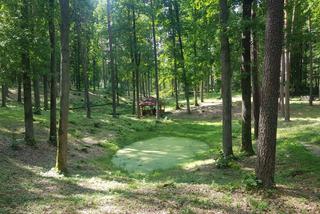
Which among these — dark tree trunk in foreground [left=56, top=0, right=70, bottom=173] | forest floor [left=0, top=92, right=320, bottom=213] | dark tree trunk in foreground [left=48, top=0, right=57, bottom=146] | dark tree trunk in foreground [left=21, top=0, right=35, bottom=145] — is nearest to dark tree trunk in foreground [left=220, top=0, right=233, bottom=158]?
forest floor [left=0, top=92, right=320, bottom=213]

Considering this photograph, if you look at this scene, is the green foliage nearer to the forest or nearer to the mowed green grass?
the forest

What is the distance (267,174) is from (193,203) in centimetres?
211

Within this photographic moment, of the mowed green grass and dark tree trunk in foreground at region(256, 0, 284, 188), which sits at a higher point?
dark tree trunk in foreground at region(256, 0, 284, 188)

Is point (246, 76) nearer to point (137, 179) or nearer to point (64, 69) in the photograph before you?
point (137, 179)

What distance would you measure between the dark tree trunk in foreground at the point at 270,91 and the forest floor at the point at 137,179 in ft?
1.88

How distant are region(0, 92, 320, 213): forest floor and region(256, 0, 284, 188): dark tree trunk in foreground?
22.6 inches

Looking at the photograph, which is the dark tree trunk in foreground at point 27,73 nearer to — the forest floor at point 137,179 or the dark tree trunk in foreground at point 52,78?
the forest floor at point 137,179

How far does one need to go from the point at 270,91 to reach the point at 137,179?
6.86 metres

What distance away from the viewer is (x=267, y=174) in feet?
30.9

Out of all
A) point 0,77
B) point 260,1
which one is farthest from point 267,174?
point 0,77

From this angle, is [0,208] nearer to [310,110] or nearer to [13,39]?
[13,39]

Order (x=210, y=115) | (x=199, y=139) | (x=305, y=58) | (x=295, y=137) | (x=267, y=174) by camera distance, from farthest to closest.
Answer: (x=305, y=58)
(x=210, y=115)
(x=199, y=139)
(x=295, y=137)
(x=267, y=174)

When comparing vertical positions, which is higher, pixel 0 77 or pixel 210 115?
pixel 0 77

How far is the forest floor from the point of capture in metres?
8.71
